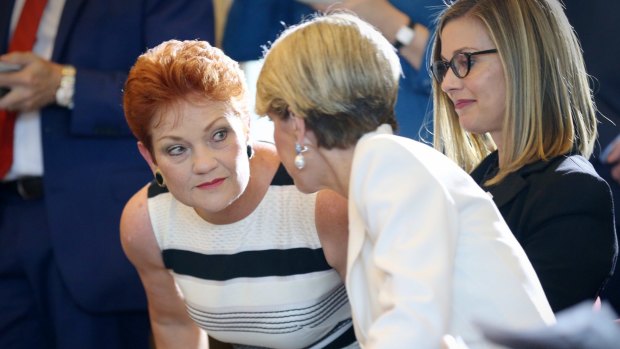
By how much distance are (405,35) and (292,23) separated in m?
0.35

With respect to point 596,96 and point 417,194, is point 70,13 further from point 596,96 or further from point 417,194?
point 417,194

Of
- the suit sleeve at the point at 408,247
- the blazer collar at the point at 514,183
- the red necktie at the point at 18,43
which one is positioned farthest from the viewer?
the red necktie at the point at 18,43

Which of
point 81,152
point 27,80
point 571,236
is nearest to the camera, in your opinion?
point 571,236

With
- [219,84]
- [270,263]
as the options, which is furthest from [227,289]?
[219,84]

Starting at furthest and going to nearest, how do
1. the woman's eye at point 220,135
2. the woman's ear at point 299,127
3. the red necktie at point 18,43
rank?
1. the red necktie at point 18,43
2. the woman's eye at point 220,135
3. the woman's ear at point 299,127

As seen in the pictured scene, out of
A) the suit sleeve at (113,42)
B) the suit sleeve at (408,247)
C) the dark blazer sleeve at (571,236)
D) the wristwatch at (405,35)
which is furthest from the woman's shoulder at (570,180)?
the suit sleeve at (113,42)

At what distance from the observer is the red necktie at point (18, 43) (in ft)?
9.89

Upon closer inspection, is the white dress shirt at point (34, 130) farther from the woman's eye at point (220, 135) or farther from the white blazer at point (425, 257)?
the white blazer at point (425, 257)

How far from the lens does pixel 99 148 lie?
3012 millimetres

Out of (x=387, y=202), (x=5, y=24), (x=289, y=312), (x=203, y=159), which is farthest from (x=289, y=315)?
(x=5, y=24)

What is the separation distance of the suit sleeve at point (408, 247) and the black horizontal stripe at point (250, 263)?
66cm

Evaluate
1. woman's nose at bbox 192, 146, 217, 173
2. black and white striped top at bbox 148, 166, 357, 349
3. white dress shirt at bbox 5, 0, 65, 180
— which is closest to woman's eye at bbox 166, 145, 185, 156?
woman's nose at bbox 192, 146, 217, 173

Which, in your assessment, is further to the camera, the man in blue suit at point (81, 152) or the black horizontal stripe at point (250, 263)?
the man in blue suit at point (81, 152)

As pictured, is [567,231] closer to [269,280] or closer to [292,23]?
[269,280]
